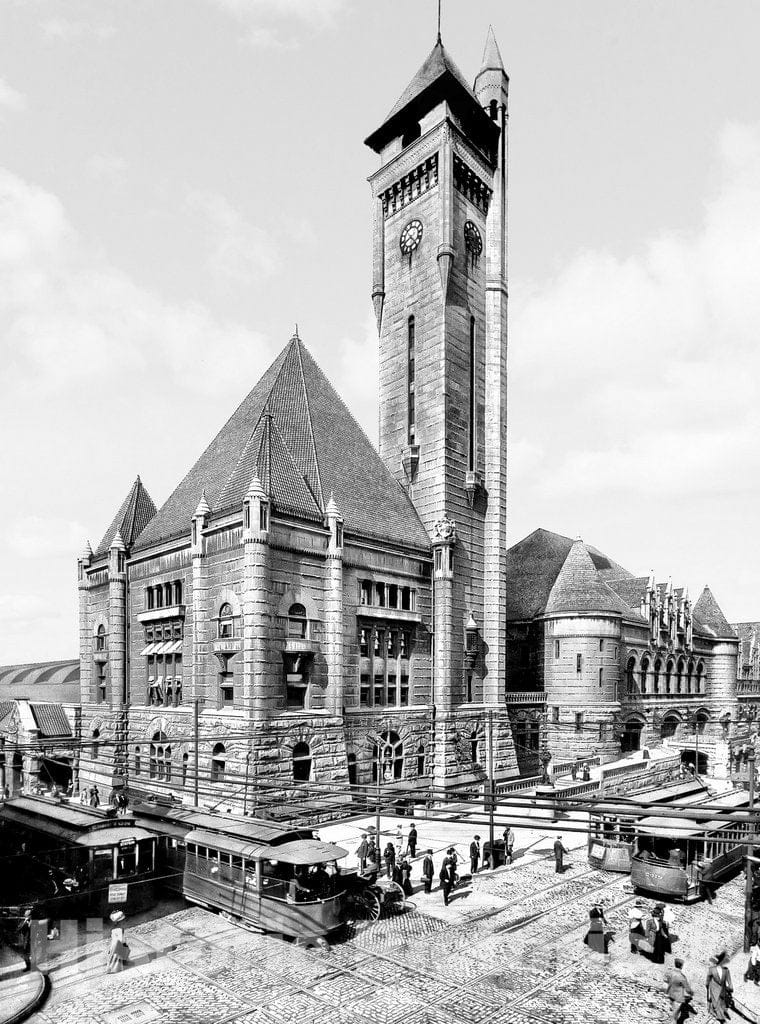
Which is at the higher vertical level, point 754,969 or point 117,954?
point 117,954

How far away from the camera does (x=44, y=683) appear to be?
63.1m

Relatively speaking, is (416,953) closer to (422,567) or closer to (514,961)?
(514,961)

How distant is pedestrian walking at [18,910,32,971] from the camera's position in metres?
17.6

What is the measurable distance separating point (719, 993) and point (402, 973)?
275 inches

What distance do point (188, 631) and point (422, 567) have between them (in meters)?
13.2

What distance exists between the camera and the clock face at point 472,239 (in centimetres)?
4444

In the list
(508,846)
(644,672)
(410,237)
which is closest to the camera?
(508,846)

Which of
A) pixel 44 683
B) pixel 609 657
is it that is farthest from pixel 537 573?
pixel 44 683

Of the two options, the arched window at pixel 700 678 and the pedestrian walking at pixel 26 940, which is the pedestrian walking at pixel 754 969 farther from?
the arched window at pixel 700 678

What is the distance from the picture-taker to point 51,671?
220 ft

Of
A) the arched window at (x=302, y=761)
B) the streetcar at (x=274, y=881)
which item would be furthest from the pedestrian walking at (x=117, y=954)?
the arched window at (x=302, y=761)

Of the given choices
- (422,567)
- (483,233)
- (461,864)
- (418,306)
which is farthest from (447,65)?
(461,864)

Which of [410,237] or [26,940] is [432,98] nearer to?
[410,237]

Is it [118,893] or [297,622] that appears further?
[297,622]
